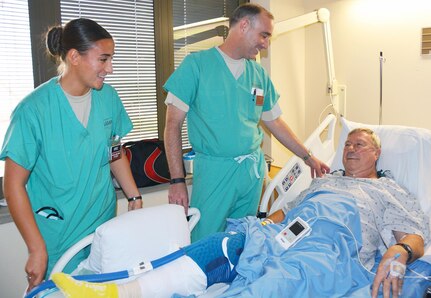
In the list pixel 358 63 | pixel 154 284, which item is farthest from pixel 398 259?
pixel 358 63

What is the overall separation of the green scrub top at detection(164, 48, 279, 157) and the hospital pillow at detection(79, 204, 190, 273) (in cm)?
60

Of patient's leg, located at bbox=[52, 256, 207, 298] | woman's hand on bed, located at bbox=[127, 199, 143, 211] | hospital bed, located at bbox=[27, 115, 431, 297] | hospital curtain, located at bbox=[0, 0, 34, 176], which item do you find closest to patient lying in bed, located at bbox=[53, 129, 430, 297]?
patient's leg, located at bbox=[52, 256, 207, 298]

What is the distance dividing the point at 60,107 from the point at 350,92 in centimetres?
245

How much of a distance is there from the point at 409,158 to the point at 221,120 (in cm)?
106

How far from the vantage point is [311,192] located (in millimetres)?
2051

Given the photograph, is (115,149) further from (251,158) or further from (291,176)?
(291,176)

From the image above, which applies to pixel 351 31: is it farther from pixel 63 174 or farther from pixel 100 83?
pixel 63 174

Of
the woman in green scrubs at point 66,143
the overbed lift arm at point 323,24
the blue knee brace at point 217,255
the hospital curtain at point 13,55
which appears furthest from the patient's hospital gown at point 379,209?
the hospital curtain at point 13,55

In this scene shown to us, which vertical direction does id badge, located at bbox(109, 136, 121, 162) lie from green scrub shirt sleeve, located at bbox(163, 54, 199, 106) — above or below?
below

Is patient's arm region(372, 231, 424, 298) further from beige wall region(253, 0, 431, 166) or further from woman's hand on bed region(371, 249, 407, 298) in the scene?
beige wall region(253, 0, 431, 166)

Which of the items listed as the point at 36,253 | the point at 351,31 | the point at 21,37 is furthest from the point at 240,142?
the point at 351,31

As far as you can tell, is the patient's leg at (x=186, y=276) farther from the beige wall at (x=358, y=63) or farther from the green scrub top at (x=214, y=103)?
the beige wall at (x=358, y=63)

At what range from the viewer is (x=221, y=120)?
2.03 m

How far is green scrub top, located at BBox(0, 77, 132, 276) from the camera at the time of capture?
1.44 m
